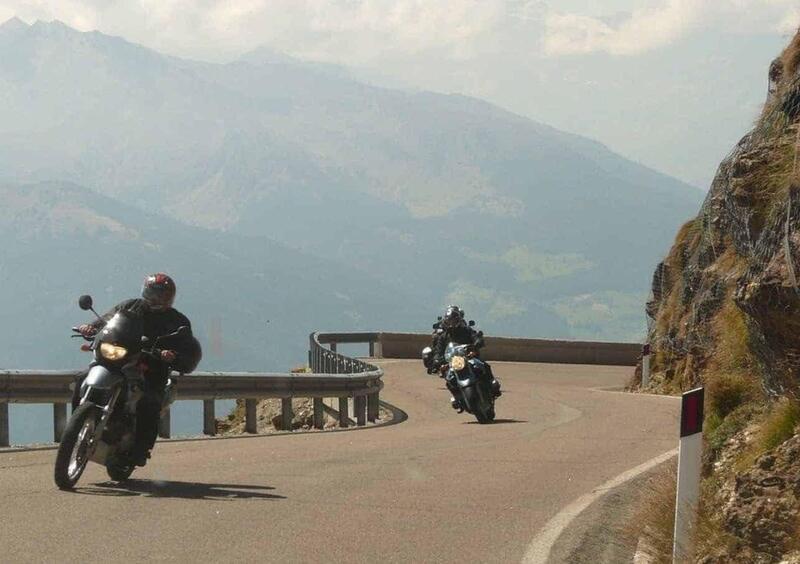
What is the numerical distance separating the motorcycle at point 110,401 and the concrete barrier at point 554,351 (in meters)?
33.4

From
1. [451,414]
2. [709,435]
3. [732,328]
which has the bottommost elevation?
[451,414]

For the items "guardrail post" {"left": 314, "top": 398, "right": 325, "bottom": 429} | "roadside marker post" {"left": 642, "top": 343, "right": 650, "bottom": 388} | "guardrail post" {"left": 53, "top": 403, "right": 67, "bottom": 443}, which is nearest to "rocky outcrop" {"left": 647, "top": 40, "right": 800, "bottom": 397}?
"guardrail post" {"left": 53, "top": 403, "right": 67, "bottom": 443}

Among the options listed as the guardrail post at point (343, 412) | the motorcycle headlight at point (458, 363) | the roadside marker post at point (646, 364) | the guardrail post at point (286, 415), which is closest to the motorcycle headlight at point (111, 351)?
the guardrail post at point (286, 415)

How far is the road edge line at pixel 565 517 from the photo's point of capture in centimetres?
830

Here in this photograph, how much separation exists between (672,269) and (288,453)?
16488 millimetres

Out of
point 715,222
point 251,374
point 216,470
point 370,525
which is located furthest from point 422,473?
point 715,222

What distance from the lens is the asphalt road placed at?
26.5ft

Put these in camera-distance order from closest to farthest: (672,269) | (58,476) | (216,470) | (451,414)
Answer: (58,476) < (216,470) < (451,414) < (672,269)

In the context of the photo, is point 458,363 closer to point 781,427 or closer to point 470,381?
point 470,381

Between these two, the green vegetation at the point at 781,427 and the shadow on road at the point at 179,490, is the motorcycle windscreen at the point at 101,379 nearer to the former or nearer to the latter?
the shadow on road at the point at 179,490

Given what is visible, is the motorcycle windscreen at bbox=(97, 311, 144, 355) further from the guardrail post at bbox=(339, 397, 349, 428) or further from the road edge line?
the guardrail post at bbox=(339, 397, 349, 428)

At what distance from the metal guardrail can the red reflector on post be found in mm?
8328

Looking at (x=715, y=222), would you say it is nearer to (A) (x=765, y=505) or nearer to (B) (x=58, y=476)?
(B) (x=58, y=476)

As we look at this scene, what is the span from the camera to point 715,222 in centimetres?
2028
